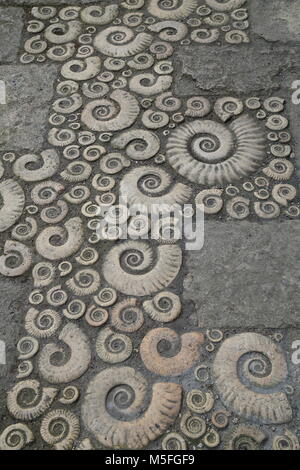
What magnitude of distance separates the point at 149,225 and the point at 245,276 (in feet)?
1.27

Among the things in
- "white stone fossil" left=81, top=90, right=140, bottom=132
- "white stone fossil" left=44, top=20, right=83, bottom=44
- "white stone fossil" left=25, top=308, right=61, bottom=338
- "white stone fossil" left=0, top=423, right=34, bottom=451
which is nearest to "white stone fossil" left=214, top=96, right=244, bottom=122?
"white stone fossil" left=81, top=90, right=140, bottom=132

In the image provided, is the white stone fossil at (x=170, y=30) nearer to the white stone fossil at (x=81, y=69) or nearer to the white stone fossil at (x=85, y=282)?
the white stone fossil at (x=81, y=69)

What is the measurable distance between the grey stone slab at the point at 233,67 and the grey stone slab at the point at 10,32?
783mm

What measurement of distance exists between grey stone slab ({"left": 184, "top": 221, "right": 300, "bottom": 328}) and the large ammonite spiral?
230 millimetres

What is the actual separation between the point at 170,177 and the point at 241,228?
0.34m

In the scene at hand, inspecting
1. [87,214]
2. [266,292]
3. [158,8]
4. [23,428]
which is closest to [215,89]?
[158,8]

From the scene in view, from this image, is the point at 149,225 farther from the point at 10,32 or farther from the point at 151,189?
the point at 10,32

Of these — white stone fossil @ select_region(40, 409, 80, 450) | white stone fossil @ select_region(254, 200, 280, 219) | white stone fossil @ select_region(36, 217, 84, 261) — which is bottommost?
white stone fossil @ select_region(40, 409, 80, 450)

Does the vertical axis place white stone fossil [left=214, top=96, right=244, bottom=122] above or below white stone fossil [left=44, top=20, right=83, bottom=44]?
below

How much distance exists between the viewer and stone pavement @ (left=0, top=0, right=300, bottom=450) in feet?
5.01

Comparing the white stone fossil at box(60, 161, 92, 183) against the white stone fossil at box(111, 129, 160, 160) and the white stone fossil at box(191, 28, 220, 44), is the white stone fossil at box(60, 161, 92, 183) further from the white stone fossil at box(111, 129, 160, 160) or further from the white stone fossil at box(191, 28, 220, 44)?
the white stone fossil at box(191, 28, 220, 44)

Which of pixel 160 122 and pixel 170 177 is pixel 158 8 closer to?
pixel 160 122

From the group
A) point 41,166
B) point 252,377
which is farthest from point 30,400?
point 41,166

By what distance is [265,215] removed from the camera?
1.89m
